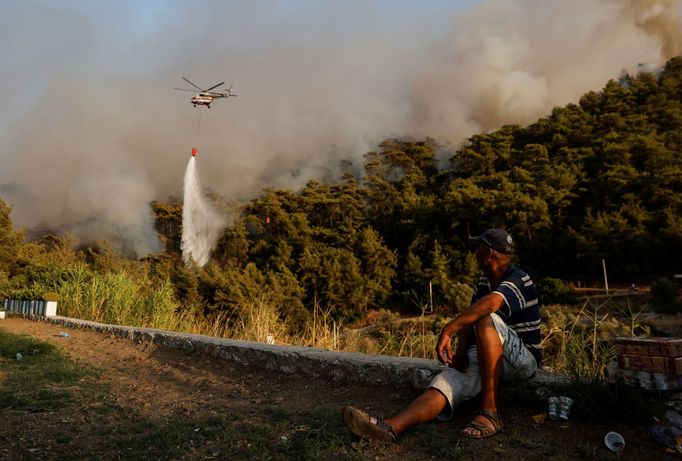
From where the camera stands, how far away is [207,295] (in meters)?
27.6

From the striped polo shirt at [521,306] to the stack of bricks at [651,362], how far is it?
16.2 inches

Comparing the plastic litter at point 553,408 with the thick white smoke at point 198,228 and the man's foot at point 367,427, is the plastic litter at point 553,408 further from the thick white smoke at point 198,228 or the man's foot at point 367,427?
the thick white smoke at point 198,228

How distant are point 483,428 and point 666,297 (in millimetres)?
20960

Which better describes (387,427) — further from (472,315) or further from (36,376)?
(36,376)

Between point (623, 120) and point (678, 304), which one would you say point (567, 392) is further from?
point (623, 120)

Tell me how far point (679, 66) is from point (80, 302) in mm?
52721

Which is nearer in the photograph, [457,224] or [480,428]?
[480,428]

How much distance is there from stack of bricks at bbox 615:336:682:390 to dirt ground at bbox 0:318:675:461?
226 millimetres

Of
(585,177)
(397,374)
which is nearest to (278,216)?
(585,177)

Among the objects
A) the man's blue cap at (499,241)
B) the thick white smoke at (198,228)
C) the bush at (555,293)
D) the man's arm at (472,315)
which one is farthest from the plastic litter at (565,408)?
the thick white smoke at (198,228)

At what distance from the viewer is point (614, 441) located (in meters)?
2.24

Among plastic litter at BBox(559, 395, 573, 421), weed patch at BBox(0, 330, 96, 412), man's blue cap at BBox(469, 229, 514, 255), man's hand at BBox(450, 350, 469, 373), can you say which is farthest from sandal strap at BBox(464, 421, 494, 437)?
weed patch at BBox(0, 330, 96, 412)

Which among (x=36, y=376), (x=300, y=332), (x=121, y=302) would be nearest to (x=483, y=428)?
(x=36, y=376)

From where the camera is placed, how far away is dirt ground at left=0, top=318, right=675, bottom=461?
7.52ft
